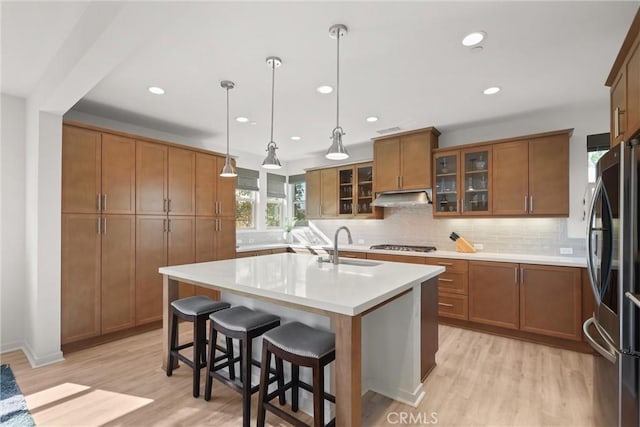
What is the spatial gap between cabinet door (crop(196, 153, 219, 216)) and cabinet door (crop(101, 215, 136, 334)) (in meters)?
0.86

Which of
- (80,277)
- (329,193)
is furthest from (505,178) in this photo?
(80,277)

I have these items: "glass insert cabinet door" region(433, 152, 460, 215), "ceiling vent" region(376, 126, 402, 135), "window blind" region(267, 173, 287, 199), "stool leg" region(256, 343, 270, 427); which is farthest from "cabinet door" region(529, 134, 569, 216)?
"window blind" region(267, 173, 287, 199)

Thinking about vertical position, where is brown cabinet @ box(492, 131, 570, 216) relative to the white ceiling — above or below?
below

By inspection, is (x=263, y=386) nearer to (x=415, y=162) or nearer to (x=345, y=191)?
(x=415, y=162)

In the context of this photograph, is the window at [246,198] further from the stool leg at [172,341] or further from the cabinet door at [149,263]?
the stool leg at [172,341]

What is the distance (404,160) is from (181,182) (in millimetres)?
2998

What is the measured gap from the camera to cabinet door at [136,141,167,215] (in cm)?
346

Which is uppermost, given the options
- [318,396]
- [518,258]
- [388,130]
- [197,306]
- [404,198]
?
[388,130]

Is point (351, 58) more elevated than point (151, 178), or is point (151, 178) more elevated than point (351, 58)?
point (351, 58)

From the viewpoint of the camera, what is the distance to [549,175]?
136 inches

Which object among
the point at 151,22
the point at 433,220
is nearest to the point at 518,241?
the point at 433,220

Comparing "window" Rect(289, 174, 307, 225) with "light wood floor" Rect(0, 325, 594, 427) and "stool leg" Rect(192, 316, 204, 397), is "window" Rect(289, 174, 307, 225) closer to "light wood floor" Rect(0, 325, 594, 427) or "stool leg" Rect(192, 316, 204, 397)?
"light wood floor" Rect(0, 325, 594, 427)

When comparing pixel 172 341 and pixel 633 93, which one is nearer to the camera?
pixel 633 93

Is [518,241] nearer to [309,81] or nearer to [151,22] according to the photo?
[309,81]
